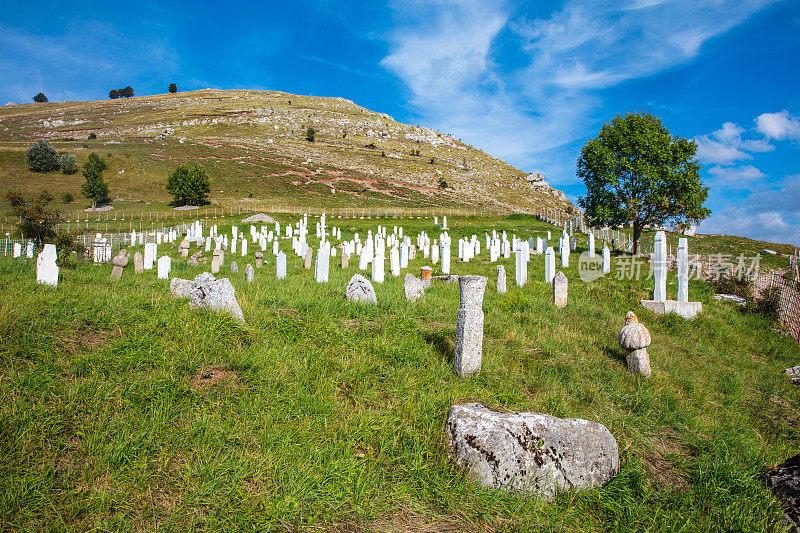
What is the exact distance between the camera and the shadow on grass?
550 cm

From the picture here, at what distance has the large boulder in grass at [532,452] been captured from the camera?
11.1 feet

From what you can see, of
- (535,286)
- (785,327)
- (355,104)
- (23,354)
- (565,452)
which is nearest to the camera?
(565,452)

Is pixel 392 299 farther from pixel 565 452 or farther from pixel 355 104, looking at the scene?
pixel 355 104

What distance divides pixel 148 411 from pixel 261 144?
96318 mm

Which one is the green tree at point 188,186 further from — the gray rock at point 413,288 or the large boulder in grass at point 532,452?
the large boulder in grass at point 532,452

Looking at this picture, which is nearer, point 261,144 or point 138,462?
point 138,462

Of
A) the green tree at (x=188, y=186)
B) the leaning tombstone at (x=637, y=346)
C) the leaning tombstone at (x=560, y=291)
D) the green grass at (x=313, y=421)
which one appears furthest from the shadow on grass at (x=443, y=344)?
the green tree at (x=188, y=186)

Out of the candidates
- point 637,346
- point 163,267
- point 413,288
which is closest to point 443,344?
point 413,288

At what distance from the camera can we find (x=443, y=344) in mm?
5801

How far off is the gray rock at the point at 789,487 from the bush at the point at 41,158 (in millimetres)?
77258

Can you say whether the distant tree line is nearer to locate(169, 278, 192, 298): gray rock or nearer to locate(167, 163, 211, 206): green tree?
locate(167, 163, 211, 206): green tree

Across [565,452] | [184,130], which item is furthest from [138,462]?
[184,130]

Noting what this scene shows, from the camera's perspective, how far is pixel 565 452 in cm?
344

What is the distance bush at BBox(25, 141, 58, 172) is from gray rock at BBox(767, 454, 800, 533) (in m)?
A: 77.3
